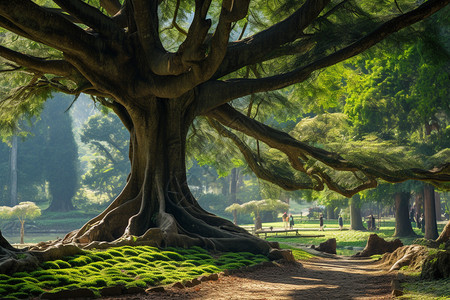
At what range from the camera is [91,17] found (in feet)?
40.2

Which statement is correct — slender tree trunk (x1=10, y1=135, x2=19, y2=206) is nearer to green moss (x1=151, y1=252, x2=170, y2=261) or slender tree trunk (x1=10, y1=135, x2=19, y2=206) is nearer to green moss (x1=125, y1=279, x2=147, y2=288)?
green moss (x1=151, y1=252, x2=170, y2=261)

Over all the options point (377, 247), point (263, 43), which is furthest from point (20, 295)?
point (377, 247)

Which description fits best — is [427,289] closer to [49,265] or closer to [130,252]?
[130,252]

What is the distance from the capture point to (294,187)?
17734 mm

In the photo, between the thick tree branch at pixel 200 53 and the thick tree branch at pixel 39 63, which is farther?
the thick tree branch at pixel 39 63

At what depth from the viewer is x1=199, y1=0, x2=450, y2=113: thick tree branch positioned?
40.2 ft

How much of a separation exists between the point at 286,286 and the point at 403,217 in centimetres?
2162

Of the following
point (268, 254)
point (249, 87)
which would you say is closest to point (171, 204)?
point (268, 254)

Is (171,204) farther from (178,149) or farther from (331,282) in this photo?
(331,282)

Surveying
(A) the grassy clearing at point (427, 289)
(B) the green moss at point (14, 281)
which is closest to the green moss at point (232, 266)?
(A) the grassy clearing at point (427, 289)

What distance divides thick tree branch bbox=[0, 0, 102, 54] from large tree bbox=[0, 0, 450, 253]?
0.12 ft

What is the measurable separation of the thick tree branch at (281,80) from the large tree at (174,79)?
0.03 meters

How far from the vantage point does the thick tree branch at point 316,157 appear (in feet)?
46.9

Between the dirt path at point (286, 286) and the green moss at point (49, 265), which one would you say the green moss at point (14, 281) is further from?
the dirt path at point (286, 286)
